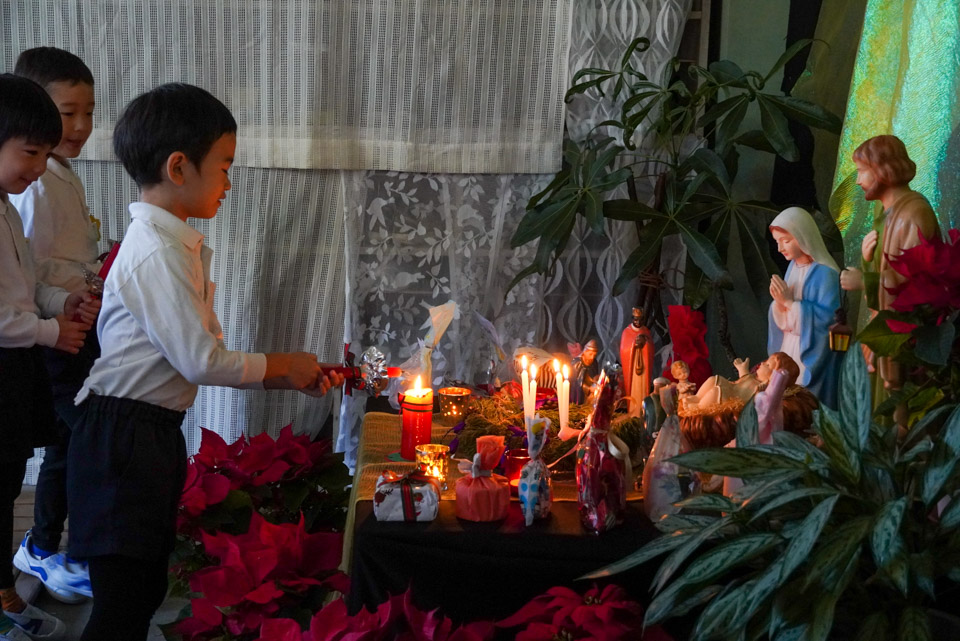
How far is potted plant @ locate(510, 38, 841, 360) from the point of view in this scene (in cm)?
250

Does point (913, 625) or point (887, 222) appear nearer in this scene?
point (913, 625)

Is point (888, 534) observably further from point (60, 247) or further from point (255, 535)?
point (60, 247)

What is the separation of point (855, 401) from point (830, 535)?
210 millimetres

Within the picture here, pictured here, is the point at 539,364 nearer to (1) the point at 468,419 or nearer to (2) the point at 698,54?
(1) the point at 468,419

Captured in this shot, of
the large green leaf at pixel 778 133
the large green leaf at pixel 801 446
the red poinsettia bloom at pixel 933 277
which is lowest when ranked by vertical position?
the large green leaf at pixel 801 446

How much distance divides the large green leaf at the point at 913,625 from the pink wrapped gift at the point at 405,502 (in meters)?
0.74

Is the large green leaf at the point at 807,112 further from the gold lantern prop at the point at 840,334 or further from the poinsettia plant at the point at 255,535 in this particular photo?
the poinsettia plant at the point at 255,535

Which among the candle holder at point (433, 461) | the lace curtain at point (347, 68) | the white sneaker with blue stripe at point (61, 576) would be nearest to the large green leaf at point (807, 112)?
the lace curtain at point (347, 68)

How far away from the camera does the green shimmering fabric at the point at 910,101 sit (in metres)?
1.80

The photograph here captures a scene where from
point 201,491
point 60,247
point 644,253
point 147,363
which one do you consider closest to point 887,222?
point 644,253

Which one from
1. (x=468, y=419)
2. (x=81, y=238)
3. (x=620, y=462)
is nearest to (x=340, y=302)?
(x=81, y=238)

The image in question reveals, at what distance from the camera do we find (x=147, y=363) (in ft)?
5.25

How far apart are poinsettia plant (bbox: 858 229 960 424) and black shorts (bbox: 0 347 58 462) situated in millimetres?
1664

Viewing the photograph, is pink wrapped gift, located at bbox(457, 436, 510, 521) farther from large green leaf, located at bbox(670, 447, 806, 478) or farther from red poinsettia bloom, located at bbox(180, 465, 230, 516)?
red poinsettia bloom, located at bbox(180, 465, 230, 516)
